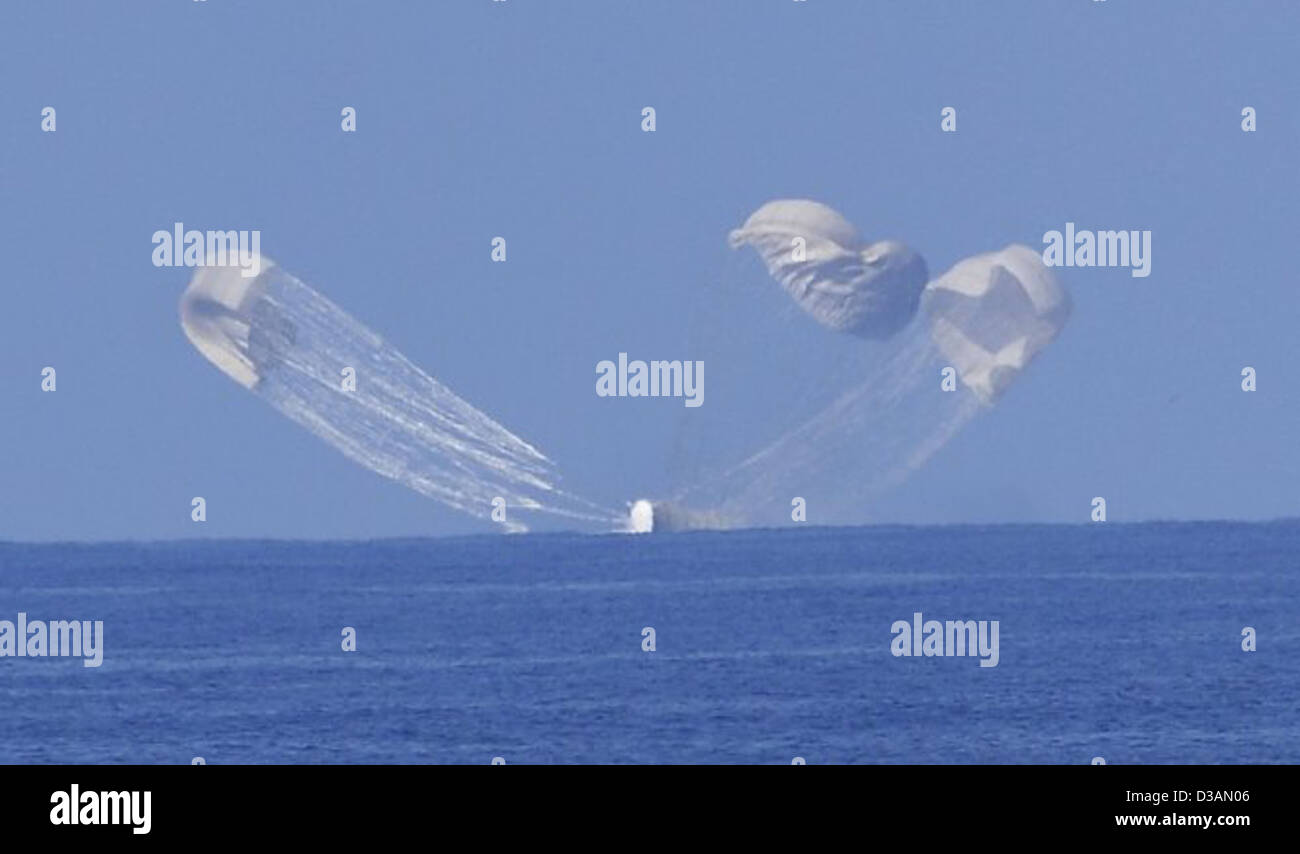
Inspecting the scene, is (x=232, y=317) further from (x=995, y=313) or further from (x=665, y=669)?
(x=665, y=669)

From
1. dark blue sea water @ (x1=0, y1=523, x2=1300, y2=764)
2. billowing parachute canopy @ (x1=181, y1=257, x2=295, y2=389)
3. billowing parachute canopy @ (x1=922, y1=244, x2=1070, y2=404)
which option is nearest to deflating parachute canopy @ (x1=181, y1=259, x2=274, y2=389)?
billowing parachute canopy @ (x1=181, y1=257, x2=295, y2=389)

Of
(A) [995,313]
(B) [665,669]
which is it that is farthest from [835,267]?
(B) [665,669]

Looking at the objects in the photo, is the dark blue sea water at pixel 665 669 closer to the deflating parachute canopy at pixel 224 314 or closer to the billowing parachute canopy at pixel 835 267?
the deflating parachute canopy at pixel 224 314

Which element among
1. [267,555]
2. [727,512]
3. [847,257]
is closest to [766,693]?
[847,257]

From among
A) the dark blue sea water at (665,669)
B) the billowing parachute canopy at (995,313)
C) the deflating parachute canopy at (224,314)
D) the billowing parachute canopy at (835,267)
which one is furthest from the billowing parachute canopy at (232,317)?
the billowing parachute canopy at (995,313)
